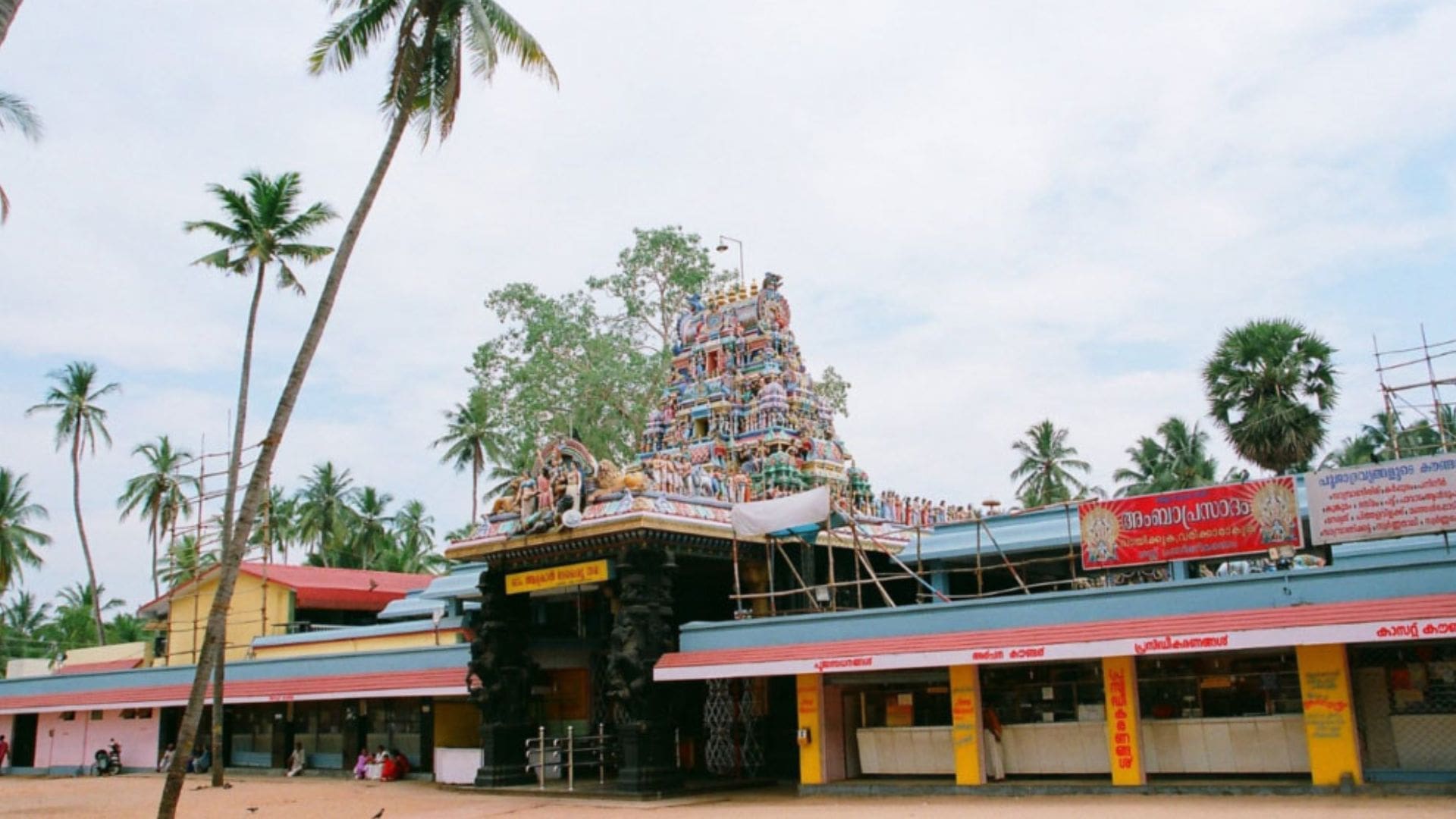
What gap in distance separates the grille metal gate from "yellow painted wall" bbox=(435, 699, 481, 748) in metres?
20.5

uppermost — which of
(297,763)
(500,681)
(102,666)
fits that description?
(102,666)

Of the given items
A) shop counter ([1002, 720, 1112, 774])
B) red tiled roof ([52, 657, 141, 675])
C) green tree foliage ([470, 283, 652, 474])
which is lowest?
shop counter ([1002, 720, 1112, 774])

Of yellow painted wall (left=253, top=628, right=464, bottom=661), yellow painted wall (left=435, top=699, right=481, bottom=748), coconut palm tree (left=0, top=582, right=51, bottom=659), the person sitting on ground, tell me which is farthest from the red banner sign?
coconut palm tree (left=0, top=582, right=51, bottom=659)

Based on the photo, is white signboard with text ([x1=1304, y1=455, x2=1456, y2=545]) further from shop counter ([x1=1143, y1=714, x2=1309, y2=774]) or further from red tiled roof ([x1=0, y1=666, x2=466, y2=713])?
red tiled roof ([x1=0, y1=666, x2=466, y2=713])

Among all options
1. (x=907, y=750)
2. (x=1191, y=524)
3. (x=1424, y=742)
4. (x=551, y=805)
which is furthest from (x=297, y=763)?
(x=1424, y=742)

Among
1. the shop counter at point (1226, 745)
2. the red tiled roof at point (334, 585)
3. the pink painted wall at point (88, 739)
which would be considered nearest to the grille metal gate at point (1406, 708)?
the shop counter at point (1226, 745)

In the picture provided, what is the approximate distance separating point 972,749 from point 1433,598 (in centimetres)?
770

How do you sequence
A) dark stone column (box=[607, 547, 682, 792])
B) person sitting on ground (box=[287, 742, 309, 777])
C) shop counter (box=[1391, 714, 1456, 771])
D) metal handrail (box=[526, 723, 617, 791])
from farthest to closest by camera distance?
Answer: person sitting on ground (box=[287, 742, 309, 777]) → metal handrail (box=[526, 723, 617, 791]) → dark stone column (box=[607, 547, 682, 792]) → shop counter (box=[1391, 714, 1456, 771])

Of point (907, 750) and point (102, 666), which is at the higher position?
point (102, 666)

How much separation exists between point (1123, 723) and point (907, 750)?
14.3 feet

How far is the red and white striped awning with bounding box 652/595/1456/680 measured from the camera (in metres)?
16.3

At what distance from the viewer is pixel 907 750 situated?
73.8ft

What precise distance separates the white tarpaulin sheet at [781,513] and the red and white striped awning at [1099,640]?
2349 millimetres

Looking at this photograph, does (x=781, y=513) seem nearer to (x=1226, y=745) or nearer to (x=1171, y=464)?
(x=1226, y=745)
